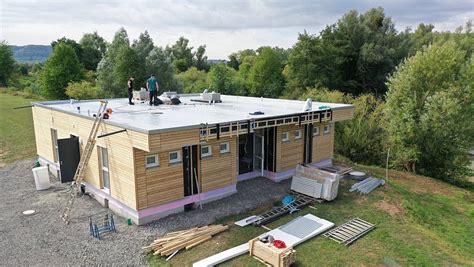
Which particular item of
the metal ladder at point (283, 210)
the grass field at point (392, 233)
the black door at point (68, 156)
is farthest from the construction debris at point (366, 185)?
the black door at point (68, 156)

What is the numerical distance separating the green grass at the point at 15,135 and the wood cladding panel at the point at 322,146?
1725 centimetres

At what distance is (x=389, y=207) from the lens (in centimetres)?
1301

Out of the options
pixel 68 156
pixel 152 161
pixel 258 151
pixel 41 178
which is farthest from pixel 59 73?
pixel 152 161

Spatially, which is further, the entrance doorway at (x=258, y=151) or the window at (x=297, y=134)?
the window at (x=297, y=134)

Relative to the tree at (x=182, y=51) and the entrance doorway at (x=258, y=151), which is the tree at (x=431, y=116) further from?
the tree at (x=182, y=51)

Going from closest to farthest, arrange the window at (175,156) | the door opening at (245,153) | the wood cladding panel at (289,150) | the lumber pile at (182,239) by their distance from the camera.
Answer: the lumber pile at (182,239)
the window at (175,156)
the wood cladding panel at (289,150)
the door opening at (245,153)

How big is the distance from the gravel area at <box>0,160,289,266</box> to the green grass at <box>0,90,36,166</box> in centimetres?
675

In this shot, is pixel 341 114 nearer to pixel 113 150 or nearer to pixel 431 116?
pixel 431 116

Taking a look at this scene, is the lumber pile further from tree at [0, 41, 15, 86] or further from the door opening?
tree at [0, 41, 15, 86]

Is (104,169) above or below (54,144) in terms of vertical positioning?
below

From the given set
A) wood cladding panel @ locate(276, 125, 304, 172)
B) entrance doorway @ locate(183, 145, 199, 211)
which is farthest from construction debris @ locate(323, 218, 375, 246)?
entrance doorway @ locate(183, 145, 199, 211)

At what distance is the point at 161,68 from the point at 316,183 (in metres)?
28.4

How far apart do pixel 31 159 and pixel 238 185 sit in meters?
13.5

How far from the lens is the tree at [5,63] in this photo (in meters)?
68.4
